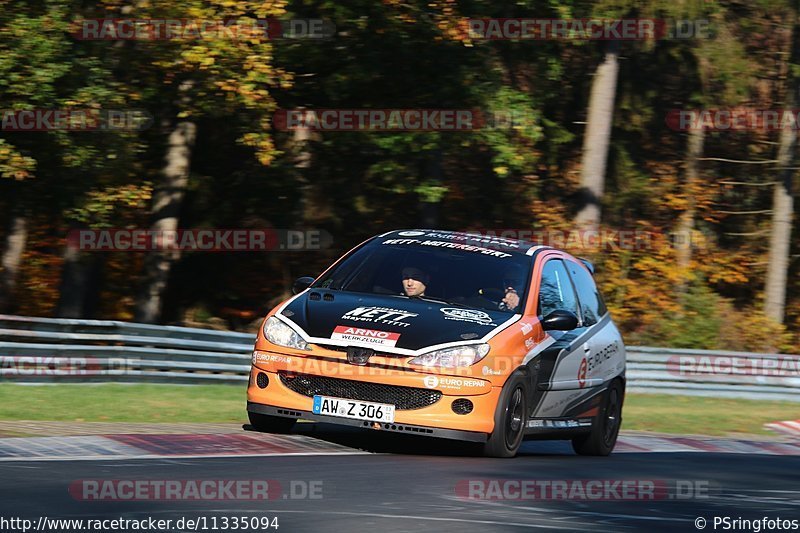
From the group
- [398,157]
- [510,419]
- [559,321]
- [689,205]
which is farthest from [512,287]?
[689,205]

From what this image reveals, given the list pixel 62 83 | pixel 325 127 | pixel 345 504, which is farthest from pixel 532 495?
pixel 325 127

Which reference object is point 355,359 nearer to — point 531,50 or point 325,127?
point 325,127

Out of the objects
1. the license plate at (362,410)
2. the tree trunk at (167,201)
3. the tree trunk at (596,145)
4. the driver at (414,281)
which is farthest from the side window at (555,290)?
the tree trunk at (596,145)

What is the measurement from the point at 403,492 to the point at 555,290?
3.92m

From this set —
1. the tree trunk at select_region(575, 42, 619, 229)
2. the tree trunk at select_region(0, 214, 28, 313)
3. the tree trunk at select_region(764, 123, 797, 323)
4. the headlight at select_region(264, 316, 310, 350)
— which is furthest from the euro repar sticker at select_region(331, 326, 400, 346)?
the tree trunk at select_region(764, 123, 797, 323)

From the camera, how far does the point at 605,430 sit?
12.1m

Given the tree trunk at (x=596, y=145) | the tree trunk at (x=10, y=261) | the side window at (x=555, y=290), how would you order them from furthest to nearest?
the tree trunk at (x=596, y=145) < the tree trunk at (x=10, y=261) < the side window at (x=555, y=290)

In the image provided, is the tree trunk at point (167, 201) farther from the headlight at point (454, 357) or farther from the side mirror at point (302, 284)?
the headlight at point (454, 357)

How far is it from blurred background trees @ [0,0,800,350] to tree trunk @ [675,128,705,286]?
0.28 feet

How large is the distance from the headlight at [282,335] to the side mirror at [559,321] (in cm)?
197

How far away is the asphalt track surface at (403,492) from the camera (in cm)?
686

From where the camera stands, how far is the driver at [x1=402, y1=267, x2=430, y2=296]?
431 inches

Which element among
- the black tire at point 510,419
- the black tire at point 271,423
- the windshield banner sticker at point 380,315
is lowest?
the black tire at point 271,423

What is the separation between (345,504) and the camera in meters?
7.35
